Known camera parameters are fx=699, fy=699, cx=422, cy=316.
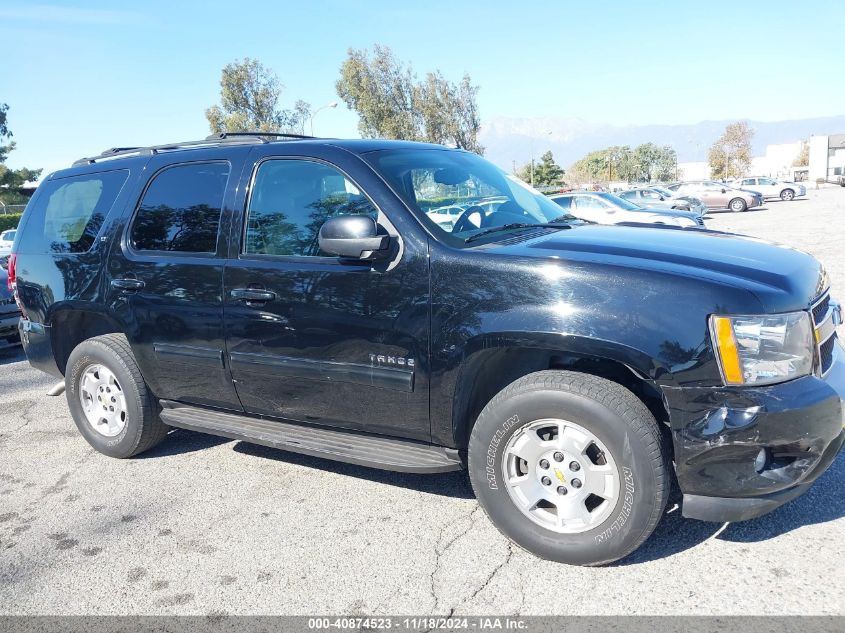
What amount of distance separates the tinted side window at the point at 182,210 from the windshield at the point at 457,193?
1.03m

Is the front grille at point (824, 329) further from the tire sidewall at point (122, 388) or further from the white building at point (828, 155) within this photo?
the white building at point (828, 155)

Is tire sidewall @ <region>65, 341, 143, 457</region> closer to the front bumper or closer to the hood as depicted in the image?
the hood

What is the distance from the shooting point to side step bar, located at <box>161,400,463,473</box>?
3.42 meters

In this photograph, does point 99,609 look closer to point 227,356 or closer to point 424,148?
point 227,356

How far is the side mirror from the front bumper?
4.77ft

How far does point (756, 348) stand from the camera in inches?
108

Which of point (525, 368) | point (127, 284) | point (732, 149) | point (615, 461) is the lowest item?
point (615, 461)

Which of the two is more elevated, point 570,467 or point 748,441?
point 748,441

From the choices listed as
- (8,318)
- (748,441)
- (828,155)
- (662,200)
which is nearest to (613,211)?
(662,200)

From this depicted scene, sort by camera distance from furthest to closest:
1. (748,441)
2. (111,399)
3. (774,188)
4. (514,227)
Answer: (774,188) < (111,399) < (514,227) < (748,441)

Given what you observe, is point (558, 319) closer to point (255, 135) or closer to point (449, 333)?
point (449, 333)

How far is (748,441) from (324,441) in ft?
6.78

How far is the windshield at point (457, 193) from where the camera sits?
11.6ft

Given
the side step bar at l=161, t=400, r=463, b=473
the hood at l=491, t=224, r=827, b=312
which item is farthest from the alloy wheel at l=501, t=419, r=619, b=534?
the hood at l=491, t=224, r=827, b=312
